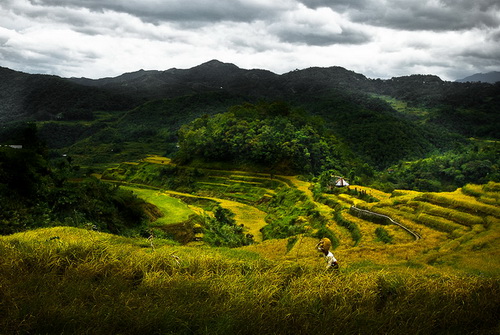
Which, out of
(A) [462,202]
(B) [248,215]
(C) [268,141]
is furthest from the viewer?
(C) [268,141]

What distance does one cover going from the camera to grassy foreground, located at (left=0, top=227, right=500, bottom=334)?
3393 millimetres

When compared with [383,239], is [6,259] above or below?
above

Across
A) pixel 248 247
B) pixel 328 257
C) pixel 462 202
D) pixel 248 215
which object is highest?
pixel 328 257

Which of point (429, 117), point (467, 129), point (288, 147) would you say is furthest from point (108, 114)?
point (467, 129)

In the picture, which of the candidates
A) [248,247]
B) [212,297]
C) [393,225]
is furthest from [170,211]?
[212,297]

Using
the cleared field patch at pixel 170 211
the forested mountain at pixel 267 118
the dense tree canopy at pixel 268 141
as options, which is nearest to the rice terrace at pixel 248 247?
the cleared field patch at pixel 170 211

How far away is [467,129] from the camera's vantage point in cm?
11488

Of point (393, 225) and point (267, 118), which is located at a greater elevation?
point (267, 118)

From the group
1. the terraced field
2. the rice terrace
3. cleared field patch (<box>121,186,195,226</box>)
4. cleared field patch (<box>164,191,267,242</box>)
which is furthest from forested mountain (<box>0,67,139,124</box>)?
the terraced field

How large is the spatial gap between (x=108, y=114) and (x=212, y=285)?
577ft

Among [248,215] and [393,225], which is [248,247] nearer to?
[393,225]

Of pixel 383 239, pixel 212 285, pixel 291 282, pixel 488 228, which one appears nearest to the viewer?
pixel 212 285

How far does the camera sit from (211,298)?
13.1ft

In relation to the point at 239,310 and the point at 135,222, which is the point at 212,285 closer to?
the point at 239,310
